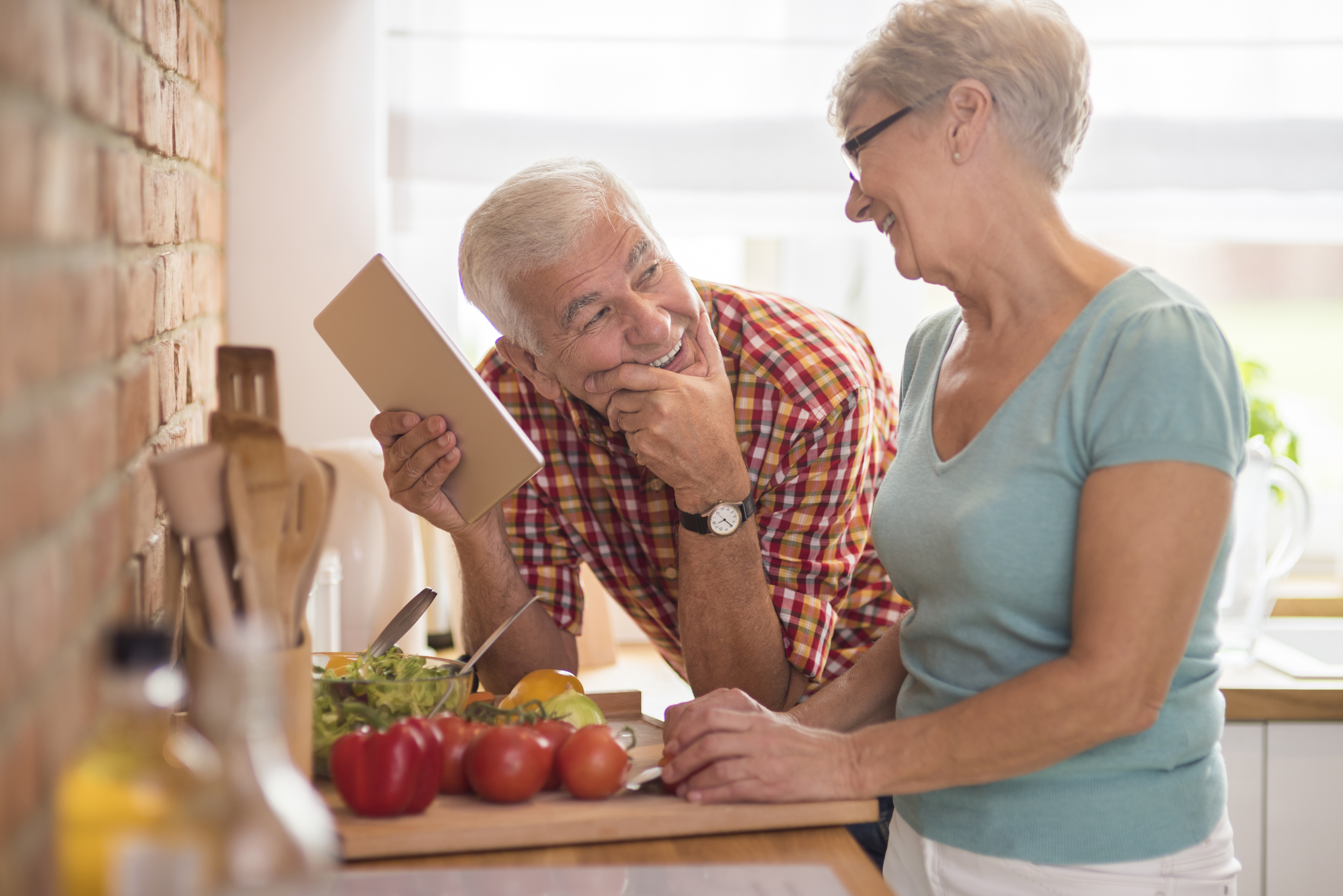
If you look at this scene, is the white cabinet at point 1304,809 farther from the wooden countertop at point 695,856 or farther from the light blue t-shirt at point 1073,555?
the wooden countertop at point 695,856

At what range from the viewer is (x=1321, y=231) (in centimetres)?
232

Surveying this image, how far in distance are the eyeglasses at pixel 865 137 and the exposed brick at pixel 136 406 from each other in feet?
2.19

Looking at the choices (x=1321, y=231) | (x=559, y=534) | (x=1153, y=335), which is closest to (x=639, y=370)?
(x=559, y=534)

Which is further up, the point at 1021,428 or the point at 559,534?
the point at 1021,428

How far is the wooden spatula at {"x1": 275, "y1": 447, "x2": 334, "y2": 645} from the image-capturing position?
2.68 feet

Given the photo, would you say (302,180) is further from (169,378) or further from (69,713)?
(69,713)

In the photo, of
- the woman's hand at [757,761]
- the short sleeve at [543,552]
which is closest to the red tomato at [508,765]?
the woman's hand at [757,761]

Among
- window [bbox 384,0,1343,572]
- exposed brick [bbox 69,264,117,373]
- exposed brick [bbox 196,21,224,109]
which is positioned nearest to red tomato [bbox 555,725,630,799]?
exposed brick [bbox 69,264,117,373]

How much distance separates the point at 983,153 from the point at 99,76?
71 centimetres

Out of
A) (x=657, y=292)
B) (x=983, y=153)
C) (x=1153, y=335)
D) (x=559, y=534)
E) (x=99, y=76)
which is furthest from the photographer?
(x=559, y=534)

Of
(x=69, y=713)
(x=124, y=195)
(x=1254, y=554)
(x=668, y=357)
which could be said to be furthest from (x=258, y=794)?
(x=1254, y=554)

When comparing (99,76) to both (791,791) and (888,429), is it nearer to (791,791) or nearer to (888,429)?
(791,791)

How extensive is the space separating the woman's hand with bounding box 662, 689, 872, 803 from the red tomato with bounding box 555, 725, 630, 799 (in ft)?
0.16

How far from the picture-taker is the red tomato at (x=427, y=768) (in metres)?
0.89
